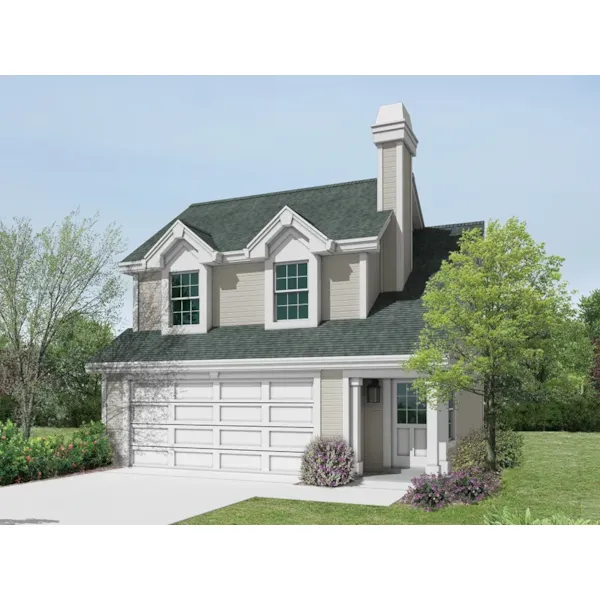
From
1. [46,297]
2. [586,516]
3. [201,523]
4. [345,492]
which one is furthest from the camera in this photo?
[46,297]

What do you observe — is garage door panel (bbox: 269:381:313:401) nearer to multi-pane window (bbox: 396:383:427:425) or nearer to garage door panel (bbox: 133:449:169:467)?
multi-pane window (bbox: 396:383:427:425)

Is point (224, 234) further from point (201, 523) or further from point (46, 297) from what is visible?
point (201, 523)

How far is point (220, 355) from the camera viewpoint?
1641 cm

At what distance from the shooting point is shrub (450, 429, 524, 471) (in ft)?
47.4

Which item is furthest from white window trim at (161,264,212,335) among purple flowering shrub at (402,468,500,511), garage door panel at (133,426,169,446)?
purple flowering shrub at (402,468,500,511)

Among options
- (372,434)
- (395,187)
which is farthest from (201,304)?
(395,187)

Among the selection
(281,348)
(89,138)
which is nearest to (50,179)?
(89,138)

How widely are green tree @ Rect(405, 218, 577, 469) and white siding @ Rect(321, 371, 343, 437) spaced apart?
1925mm

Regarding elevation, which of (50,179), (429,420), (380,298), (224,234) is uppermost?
(50,179)

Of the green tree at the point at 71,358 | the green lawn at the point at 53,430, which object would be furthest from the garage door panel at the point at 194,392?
the green lawn at the point at 53,430

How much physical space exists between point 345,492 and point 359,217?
695cm

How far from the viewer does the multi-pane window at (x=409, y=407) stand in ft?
52.2

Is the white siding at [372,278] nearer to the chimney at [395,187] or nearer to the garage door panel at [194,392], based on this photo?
the chimney at [395,187]

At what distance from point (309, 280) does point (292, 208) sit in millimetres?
3278
